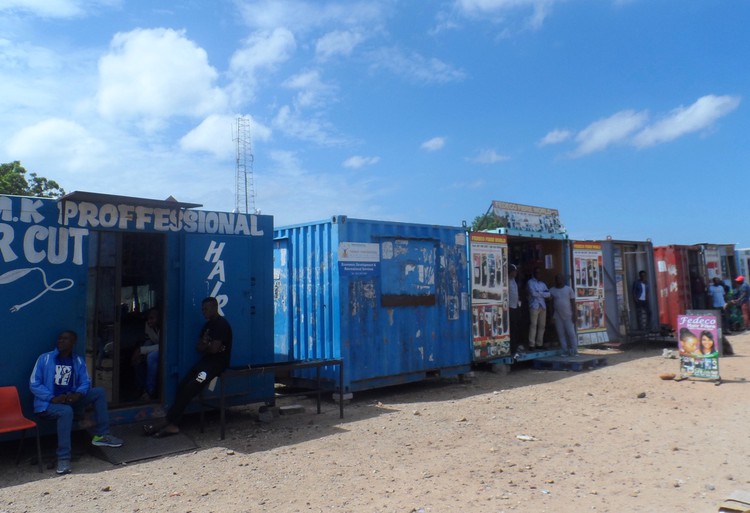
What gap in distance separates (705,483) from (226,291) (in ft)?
19.3

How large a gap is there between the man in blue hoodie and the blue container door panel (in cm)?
123

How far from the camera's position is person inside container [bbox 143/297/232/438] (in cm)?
686

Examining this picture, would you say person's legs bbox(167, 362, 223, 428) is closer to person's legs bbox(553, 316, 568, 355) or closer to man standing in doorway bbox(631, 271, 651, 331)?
person's legs bbox(553, 316, 568, 355)

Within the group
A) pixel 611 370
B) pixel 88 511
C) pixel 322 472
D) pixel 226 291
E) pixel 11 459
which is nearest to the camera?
pixel 88 511

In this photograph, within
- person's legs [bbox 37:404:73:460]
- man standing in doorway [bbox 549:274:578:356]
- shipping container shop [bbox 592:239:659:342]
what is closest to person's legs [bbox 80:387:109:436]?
person's legs [bbox 37:404:73:460]

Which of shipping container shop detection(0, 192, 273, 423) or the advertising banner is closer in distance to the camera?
shipping container shop detection(0, 192, 273, 423)

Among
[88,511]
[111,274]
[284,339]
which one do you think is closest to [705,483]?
[88,511]

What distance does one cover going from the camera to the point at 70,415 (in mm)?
5934

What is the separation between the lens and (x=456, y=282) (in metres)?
10.8

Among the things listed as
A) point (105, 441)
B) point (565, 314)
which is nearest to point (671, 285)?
point (565, 314)

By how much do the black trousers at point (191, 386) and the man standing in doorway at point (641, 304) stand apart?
40.2ft

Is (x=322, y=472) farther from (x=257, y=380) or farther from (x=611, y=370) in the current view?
(x=611, y=370)

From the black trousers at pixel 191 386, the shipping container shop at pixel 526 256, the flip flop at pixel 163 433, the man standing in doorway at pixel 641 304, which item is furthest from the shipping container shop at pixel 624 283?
the flip flop at pixel 163 433

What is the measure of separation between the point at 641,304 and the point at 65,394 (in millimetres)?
14159
